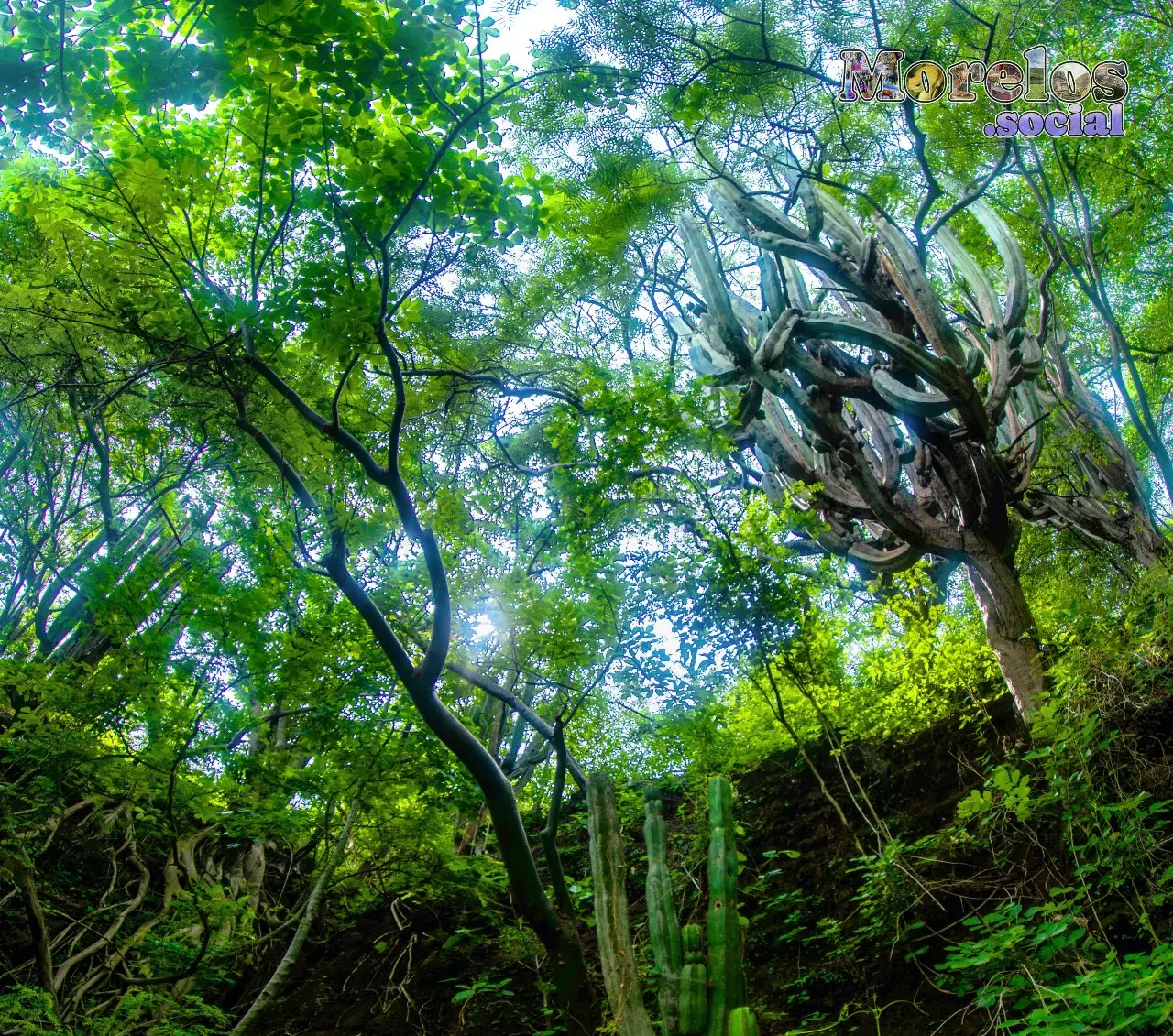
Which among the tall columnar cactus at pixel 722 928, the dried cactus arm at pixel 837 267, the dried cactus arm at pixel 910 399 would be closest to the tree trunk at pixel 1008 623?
the dried cactus arm at pixel 910 399

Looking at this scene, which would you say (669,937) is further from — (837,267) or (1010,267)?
(1010,267)

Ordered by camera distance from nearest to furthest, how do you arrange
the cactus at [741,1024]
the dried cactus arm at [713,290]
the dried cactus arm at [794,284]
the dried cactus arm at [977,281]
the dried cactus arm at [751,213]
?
the cactus at [741,1024] < the dried cactus arm at [713,290] < the dried cactus arm at [977,281] < the dried cactus arm at [751,213] < the dried cactus arm at [794,284]

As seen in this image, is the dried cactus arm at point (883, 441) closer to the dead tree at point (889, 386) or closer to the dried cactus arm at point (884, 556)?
the dead tree at point (889, 386)

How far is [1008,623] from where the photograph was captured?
15.8 feet

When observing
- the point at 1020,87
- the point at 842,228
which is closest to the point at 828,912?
the point at 842,228

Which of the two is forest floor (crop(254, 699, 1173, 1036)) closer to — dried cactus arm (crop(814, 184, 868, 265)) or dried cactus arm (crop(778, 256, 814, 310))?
dried cactus arm (crop(778, 256, 814, 310))

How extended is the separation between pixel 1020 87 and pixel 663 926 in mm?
5252

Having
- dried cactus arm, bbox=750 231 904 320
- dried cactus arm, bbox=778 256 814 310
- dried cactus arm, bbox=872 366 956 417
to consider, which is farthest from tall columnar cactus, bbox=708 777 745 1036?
dried cactus arm, bbox=778 256 814 310

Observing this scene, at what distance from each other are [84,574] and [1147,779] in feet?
17.5

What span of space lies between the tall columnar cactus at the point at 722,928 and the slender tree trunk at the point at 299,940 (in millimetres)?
1961

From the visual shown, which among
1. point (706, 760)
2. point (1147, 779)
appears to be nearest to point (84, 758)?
point (706, 760)

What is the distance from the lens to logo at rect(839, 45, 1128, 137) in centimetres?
457

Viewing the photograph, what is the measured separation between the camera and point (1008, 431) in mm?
6305

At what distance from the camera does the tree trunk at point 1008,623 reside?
459 centimetres
